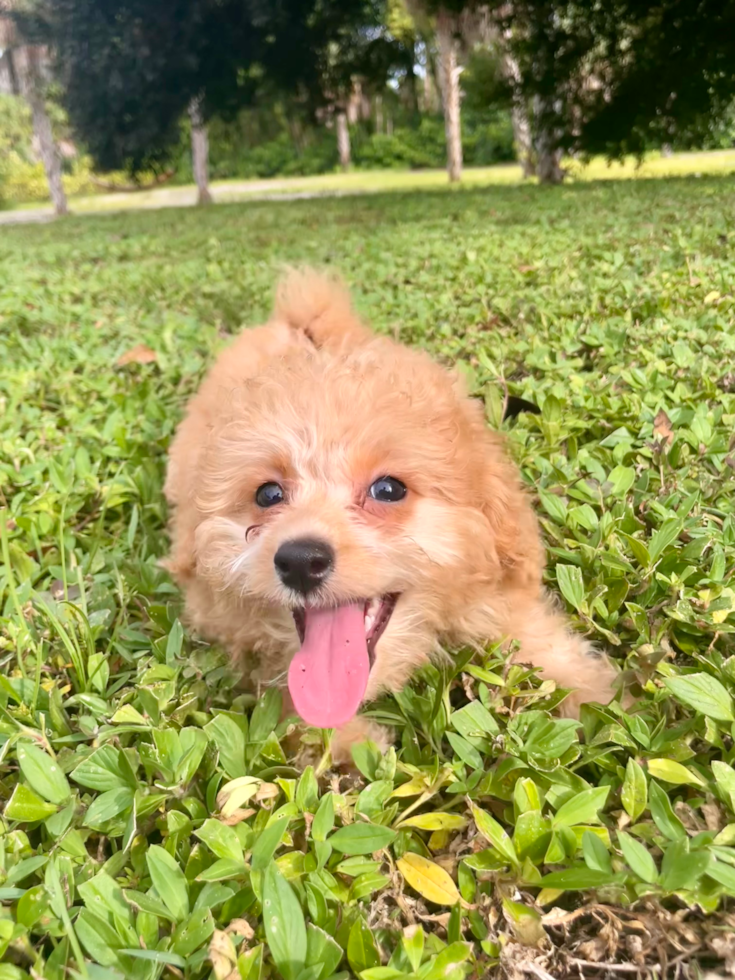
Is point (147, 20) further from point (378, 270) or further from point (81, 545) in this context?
point (81, 545)

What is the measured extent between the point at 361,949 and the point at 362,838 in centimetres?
19

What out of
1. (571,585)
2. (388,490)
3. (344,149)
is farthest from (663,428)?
(344,149)

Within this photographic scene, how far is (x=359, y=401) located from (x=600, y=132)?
14.0 meters

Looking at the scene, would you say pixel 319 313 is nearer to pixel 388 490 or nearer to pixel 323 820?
pixel 388 490

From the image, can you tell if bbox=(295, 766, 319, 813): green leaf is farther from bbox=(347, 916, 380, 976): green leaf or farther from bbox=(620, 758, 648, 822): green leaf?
bbox=(620, 758, 648, 822): green leaf

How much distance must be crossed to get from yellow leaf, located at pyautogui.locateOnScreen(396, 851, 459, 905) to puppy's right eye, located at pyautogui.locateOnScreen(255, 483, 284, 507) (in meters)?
0.95

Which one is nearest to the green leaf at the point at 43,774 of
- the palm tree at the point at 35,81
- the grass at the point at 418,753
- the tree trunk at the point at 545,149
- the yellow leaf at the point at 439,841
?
the grass at the point at 418,753

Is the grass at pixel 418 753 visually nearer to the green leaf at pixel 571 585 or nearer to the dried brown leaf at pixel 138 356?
the green leaf at pixel 571 585

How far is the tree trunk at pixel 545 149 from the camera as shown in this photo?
13.8 m

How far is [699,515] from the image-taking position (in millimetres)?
1995

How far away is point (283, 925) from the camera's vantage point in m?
1.11

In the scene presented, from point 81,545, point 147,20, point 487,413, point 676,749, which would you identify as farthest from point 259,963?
point 147,20

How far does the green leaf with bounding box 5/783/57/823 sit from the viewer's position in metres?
1.34

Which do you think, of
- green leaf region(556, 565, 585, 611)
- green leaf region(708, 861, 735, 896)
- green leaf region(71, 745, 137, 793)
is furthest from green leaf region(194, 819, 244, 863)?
green leaf region(556, 565, 585, 611)
